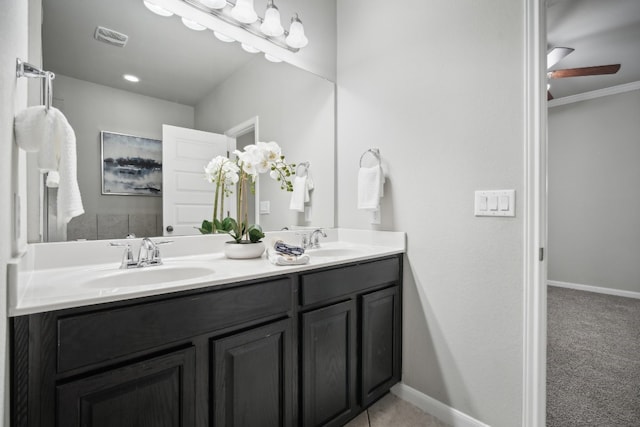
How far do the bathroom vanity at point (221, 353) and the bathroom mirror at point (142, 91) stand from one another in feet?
1.94

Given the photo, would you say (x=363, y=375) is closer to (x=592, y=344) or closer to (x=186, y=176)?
(x=186, y=176)

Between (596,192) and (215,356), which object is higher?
(596,192)

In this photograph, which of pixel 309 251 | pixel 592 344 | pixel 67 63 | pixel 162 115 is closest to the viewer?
pixel 67 63

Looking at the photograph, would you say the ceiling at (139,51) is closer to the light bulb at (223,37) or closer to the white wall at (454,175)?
the light bulb at (223,37)

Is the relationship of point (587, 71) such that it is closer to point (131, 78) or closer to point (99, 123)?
point (131, 78)

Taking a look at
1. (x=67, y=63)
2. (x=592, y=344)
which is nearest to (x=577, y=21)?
(x=592, y=344)

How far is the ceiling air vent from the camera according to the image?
1.26 meters

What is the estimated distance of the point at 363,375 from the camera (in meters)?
1.49

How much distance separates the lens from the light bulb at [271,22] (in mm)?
1703

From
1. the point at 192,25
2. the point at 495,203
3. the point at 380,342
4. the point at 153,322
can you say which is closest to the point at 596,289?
the point at 495,203

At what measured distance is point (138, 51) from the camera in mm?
1367

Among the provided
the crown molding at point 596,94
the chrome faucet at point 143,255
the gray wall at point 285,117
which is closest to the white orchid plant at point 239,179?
the gray wall at point 285,117

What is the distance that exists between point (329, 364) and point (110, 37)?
5.59ft

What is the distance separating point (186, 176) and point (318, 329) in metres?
0.97
